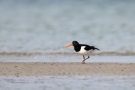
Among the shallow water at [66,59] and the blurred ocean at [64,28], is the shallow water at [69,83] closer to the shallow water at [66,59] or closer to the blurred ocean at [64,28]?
the shallow water at [66,59]

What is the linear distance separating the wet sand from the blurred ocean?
3987mm

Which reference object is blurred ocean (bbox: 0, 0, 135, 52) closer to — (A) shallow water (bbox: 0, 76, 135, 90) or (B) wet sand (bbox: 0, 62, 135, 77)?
(B) wet sand (bbox: 0, 62, 135, 77)

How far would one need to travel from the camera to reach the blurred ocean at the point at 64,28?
842 inches

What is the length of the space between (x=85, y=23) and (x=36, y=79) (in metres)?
16.7

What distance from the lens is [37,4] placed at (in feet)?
146

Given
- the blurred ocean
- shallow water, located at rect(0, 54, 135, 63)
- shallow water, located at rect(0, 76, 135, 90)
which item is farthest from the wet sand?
the blurred ocean

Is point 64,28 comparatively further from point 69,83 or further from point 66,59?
point 69,83

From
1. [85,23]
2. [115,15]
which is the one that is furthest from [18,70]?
[115,15]

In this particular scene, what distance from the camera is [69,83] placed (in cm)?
1305

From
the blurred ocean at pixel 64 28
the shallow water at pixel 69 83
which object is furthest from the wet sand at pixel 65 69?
the blurred ocean at pixel 64 28

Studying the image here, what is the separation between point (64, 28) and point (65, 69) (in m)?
11.9

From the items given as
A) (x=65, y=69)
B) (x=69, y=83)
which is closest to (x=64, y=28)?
(x=65, y=69)

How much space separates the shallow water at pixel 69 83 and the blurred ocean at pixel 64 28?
21.1 feet

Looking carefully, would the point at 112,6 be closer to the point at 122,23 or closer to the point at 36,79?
the point at 122,23
